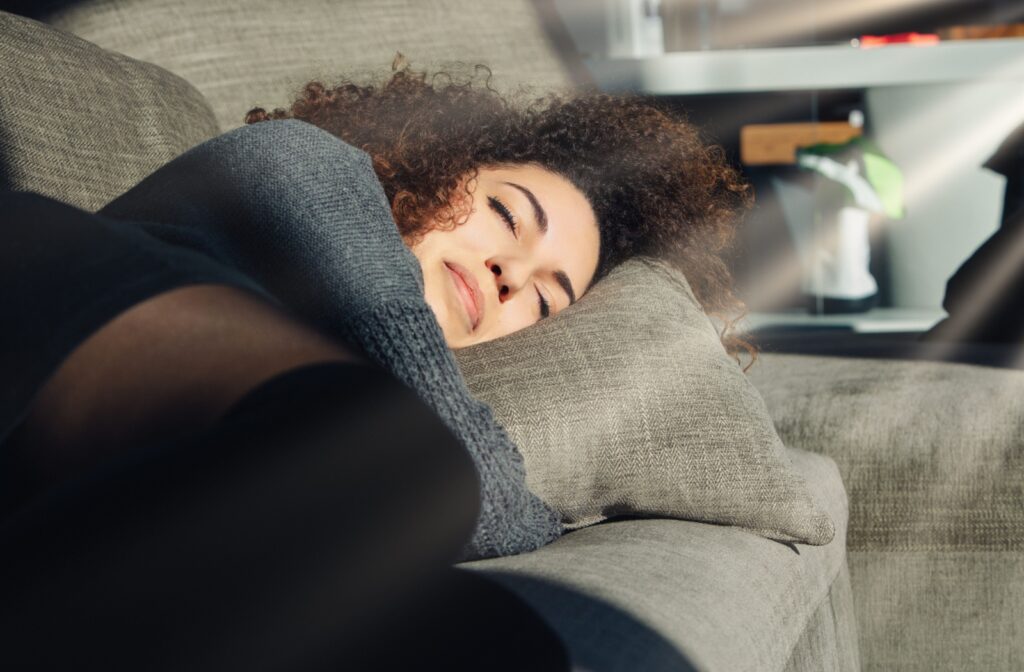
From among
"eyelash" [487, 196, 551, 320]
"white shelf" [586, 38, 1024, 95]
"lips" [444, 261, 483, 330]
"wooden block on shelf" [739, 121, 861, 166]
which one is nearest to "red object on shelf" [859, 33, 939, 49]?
"white shelf" [586, 38, 1024, 95]

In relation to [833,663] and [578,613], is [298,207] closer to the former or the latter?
[578,613]

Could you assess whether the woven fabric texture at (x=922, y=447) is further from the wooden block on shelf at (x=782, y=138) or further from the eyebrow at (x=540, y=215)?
the wooden block on shelf at (x=782, y=138)

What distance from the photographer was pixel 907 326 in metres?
3.19

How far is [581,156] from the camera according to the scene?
170 cm

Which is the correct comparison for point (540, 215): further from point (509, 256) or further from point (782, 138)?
point (782, 138)

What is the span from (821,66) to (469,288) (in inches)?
82.7

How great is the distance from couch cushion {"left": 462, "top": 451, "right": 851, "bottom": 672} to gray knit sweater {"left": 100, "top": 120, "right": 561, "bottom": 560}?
9 centimetres

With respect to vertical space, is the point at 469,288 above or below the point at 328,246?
below

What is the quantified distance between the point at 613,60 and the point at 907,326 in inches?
44.1

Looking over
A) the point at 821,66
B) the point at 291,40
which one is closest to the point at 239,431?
the point at 291,40

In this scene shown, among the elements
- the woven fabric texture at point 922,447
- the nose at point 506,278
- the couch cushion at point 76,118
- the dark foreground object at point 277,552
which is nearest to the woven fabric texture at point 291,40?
the couch cushion at point 76,118

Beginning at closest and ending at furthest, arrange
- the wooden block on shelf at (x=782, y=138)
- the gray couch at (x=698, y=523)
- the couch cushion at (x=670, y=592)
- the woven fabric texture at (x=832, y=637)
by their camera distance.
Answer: the couch cushion at (x=670, y=592) < the gray couch at (x=698, y=523) < the woven fabric texture at (x=832, y=637) < the wooden block on shelf at (x=782, y=138)

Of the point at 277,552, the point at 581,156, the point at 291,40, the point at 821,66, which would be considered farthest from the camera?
the point at 821,66

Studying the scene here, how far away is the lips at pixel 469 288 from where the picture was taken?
1375 mm
